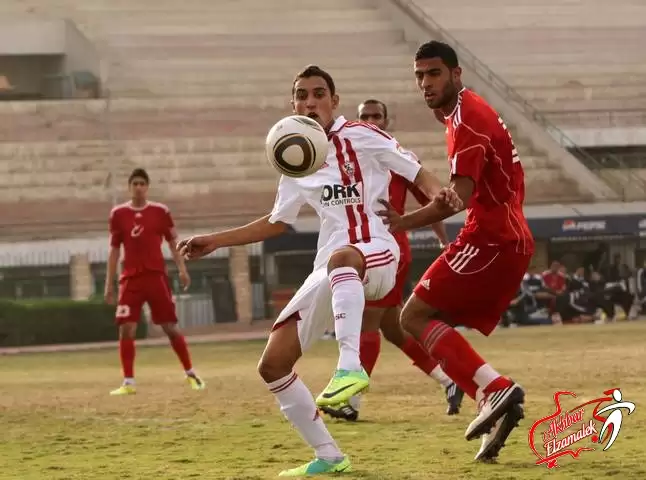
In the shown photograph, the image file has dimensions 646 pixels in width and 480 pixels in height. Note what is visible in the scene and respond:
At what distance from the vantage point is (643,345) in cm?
2150

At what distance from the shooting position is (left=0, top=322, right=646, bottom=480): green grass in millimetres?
8469

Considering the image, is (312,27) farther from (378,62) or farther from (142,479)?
(142,479)

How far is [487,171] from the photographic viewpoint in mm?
8172

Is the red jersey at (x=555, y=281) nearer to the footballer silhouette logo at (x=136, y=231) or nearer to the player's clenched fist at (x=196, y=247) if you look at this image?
the footballer silhouette logo at (x=136, y=231)

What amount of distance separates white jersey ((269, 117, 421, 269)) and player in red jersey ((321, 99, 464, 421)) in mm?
2102

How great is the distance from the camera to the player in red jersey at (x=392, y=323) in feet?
37.3

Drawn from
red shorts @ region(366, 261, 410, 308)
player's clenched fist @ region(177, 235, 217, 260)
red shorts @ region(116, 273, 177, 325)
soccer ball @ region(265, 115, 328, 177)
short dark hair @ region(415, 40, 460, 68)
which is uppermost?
short dark hair @ region(415, 40, 460, 68)

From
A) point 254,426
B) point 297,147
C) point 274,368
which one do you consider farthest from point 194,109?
point 274,368

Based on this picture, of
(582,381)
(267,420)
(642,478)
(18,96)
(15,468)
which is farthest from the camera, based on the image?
(18,96)

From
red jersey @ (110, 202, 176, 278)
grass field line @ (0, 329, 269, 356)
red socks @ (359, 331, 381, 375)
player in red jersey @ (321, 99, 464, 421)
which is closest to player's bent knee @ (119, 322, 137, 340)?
red jersey @ (110, 202, 176, 278)

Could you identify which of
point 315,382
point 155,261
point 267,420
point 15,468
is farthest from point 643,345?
point 15,468

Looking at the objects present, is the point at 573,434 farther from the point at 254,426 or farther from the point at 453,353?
the point at 254,426

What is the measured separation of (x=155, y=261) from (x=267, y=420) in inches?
204

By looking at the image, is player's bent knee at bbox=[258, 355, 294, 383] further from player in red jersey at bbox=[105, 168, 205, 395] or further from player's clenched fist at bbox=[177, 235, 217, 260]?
player in red jersey at bbox=[105, 168, 205, 395]
